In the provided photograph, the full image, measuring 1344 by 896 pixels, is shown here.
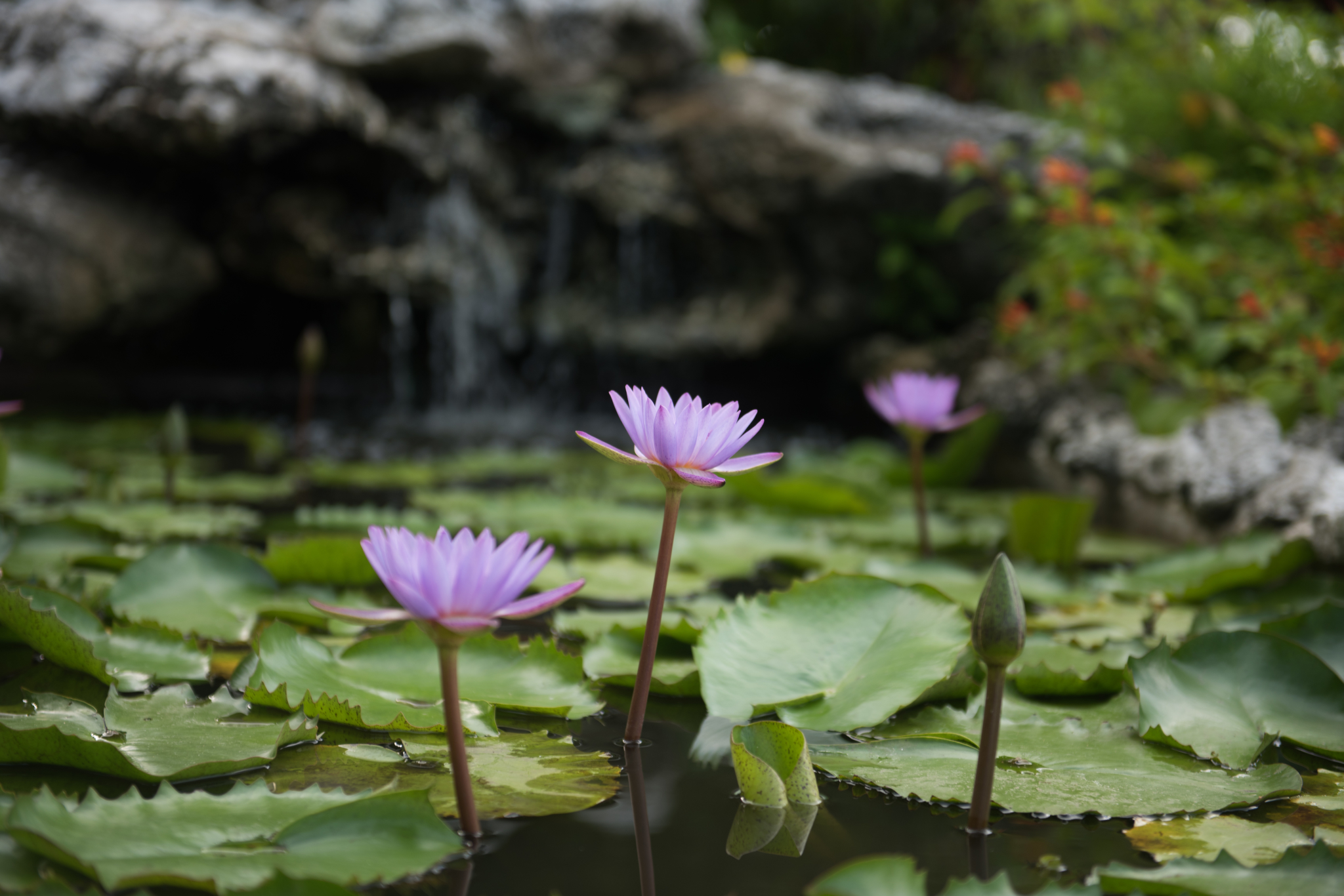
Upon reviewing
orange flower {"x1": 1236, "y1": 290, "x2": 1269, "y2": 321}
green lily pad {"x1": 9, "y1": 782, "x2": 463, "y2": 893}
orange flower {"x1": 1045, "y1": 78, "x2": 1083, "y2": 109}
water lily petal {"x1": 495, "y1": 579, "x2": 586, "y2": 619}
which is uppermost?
orange flower {"x1": 1045, "y1": 78, "x2": 1083, "y2": 109}

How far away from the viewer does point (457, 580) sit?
1.81 ft

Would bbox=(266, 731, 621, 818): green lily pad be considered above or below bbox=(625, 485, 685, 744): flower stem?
below

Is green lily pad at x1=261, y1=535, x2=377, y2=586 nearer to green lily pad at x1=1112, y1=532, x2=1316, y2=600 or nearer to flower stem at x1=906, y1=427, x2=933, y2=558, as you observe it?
flower stem at x1=906, y1=427, x2=933, y2=558

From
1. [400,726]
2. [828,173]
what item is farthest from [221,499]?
[828,173]

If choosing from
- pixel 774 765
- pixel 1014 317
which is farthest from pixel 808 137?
pixel 774 765

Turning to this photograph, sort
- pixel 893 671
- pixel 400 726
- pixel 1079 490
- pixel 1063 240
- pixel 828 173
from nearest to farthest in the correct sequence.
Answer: pixel 400 726, pixel 893 671, pixel 1079 490, pixel 1063 240, pixel 828 173

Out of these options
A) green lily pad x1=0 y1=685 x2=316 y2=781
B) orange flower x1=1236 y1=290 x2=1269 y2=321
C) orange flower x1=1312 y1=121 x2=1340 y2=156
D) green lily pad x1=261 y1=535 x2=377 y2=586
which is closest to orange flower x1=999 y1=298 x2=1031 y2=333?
orange flower x1=1236 y1=290 x2=1269 y2=321

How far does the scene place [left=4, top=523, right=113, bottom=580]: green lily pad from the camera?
51.2 inches

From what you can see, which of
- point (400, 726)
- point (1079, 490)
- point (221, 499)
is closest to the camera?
point (400, 726)

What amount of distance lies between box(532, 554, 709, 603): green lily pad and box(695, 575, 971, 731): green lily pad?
0.36 meters

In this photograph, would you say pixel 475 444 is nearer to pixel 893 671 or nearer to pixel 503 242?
pixel 503 242

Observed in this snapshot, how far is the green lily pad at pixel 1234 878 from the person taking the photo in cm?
59

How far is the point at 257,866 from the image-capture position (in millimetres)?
570

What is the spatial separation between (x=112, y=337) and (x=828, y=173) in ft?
9.54
